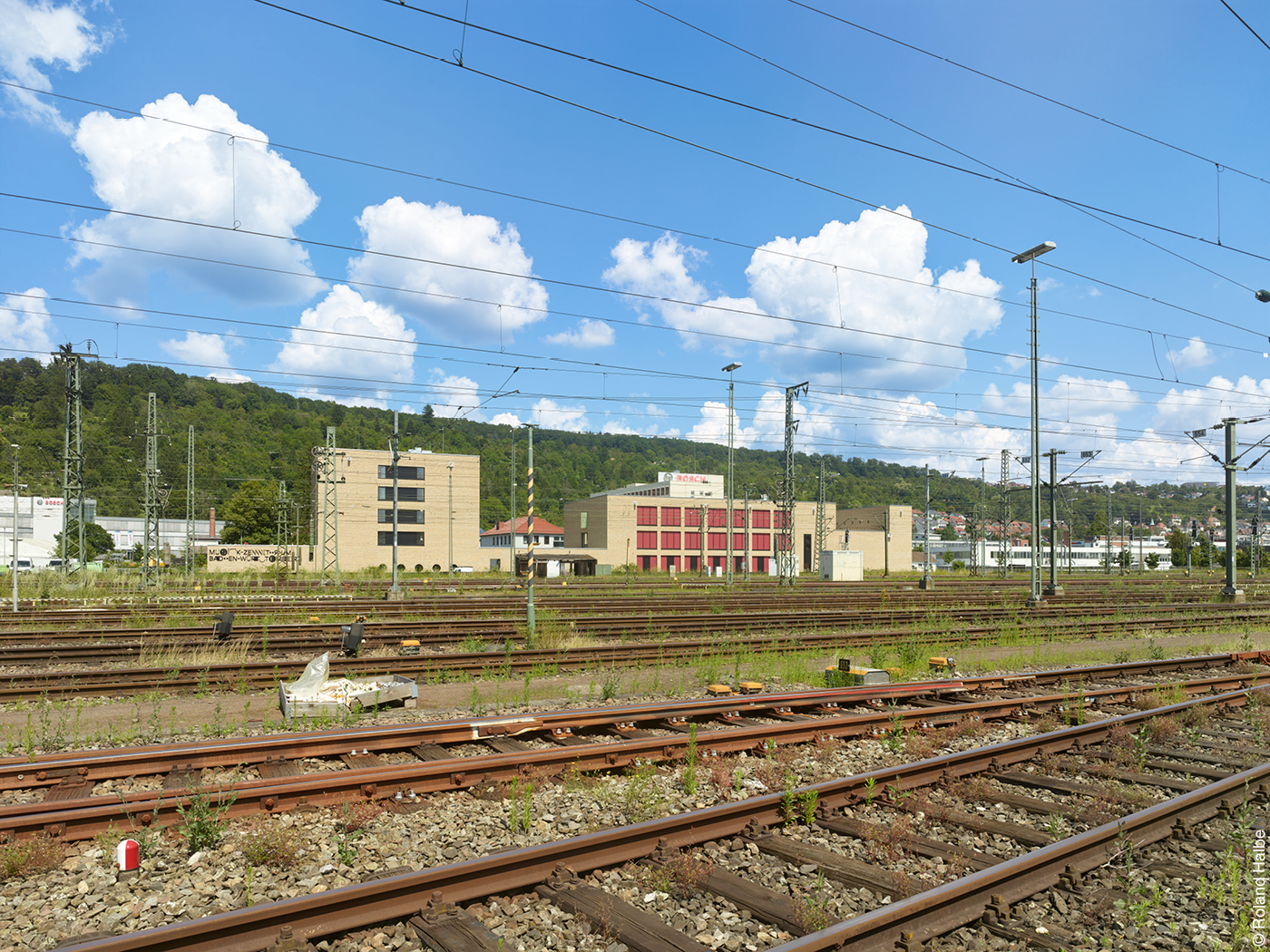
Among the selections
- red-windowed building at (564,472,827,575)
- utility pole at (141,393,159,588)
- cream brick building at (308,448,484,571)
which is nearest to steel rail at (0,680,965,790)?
utility pole at (141,393,159,588)

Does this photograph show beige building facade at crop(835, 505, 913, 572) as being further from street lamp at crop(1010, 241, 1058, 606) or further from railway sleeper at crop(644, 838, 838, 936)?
railway sleeper at crop(644, 838, 838, 936)

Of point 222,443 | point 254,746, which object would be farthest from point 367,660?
point 222,443

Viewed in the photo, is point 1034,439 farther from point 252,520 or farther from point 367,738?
point 252,520

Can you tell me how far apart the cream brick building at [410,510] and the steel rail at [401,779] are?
69.5 meters

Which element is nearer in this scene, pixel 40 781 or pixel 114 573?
pixel 40 781

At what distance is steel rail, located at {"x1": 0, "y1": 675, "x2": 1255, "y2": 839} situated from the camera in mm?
6363

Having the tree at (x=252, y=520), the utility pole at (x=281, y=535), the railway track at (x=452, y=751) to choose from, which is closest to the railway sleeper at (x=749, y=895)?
the railway track at (x=452, y=751)

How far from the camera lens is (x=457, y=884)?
511cm

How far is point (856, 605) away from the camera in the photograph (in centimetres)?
3194

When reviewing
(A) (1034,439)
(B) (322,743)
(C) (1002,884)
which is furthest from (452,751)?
(A) (1034,439)

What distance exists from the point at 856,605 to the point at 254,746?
89.0 ft

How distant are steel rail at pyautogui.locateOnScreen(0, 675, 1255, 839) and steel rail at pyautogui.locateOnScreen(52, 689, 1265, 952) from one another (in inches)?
79.9

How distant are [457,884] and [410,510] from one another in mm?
79045

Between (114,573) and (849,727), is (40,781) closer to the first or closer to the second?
(849,727)
